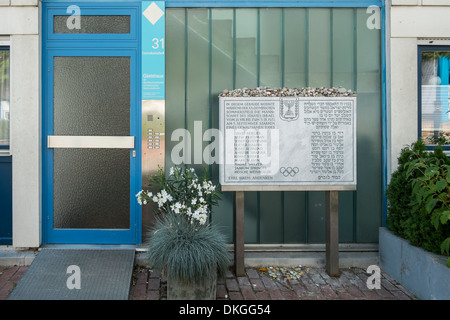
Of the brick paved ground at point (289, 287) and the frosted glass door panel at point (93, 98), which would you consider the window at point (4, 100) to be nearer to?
the frosted glass door panel at point (93, 98)

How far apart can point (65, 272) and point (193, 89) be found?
2.41 meters

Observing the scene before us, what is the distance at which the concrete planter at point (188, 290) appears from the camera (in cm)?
331

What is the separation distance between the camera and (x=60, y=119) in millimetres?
4344

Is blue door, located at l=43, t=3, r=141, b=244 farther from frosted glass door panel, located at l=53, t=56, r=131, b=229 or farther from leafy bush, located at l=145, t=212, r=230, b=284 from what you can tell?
leafy bush, located at l=145, t=212, r=230, b=284

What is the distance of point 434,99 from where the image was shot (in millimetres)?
4559

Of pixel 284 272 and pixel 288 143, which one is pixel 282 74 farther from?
pixel 284 272

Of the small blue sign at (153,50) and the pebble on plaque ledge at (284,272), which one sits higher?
the small blue sign at (153,50)

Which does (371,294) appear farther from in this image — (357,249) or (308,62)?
(308,62)

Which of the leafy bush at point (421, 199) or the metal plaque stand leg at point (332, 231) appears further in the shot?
the metal plaque stand leg at point (332, 231)

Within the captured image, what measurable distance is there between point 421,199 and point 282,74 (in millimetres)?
2037

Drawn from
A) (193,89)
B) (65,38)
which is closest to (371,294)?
(193,89)

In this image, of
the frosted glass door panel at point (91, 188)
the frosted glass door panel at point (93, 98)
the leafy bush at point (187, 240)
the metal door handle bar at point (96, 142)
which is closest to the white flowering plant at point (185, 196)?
the leafy bush at point (187, 240)

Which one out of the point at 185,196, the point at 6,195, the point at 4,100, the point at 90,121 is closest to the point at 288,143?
the point at 185,196

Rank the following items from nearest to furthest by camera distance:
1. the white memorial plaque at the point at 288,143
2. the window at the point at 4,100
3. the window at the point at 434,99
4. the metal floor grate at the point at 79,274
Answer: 1. the metal floor grate at the point at 79,274
2. the white memorial plaque at the point at 288,143
3. the window at the point at 4,100
4. the window at the point at 434,99
